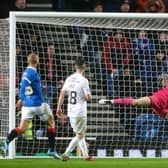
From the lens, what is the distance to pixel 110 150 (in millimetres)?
17234

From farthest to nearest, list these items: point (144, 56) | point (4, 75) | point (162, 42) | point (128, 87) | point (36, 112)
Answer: point (162, 42)
point (144, 56)
point (128, 87)
point (4, 75)
point (36, 112)

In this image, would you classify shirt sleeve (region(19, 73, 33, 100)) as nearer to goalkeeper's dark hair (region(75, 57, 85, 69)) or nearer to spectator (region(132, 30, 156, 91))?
goalkeeper's dark hair (region(75, 57, 85, 69))

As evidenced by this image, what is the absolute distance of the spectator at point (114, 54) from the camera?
57.6 feet

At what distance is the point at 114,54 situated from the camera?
57.8 ft

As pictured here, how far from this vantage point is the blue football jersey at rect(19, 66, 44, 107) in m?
15.0

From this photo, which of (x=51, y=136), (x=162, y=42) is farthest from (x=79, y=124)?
(x=162, y=42)

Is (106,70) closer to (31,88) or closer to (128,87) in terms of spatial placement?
(128,87)

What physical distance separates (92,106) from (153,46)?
177 cm

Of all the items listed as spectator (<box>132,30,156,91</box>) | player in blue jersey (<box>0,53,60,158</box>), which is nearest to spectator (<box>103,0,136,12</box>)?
spectator (<box>132,30,156,91</box>)

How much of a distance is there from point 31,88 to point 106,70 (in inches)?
112

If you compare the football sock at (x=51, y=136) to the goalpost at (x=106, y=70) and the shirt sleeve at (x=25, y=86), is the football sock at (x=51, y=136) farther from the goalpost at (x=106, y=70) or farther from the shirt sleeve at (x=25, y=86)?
the goalpost at (x=106, y=70)

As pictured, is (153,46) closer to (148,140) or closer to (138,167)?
(148,140)

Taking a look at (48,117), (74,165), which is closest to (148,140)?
(48,117)

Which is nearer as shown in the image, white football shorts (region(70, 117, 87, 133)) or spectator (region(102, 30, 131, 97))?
white football shorts (region(70, 117, 87, 133))
